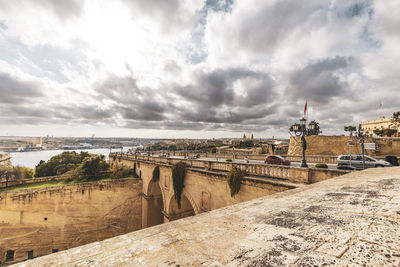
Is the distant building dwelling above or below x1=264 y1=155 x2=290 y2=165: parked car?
above

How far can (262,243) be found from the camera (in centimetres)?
173

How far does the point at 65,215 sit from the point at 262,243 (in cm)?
2551

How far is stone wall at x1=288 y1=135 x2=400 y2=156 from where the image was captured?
23766 millimetres

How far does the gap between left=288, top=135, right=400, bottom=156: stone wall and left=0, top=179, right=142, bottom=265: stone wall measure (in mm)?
26245

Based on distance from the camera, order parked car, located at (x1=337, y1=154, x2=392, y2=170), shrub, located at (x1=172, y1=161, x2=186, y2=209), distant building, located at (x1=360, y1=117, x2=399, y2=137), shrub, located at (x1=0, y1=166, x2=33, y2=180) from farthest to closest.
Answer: distant building, located at (x1=360, y1=117, x2=399, y2=137)
shrub, located at (x1=0, y1=166, x2=33, y2=180)
shrub, located at (x1=172, y1=161, x2=186, y2=209)
parked car, located at (x1=337, y1=154, x2=392, y2=170)

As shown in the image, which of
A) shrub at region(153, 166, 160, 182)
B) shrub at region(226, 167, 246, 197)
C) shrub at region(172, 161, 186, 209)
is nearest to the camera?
shrub at region(226, 167, 246, 197)

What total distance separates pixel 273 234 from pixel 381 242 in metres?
0.91

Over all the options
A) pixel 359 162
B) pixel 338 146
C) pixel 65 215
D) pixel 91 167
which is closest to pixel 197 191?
pixel 359 162

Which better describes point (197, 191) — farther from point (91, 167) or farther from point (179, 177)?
point (91, 167)

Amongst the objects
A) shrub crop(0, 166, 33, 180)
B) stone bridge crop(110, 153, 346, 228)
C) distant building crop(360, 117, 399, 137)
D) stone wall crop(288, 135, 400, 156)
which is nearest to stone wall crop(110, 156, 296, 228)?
stone bridge crop(110, 153, 346, 228)

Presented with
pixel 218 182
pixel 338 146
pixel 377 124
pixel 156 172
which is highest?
pixel 377 124

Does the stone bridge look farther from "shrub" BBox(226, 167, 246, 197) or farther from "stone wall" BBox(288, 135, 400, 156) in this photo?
"stone wall" BBox(288, 135, 400, 156)

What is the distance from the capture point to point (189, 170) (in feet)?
41.9

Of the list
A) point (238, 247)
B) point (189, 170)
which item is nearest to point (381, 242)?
point (238, 247)
